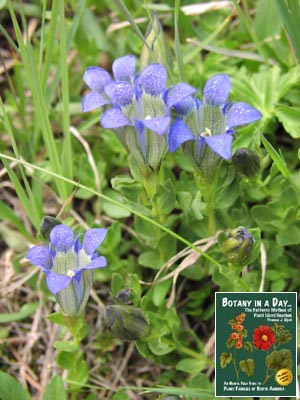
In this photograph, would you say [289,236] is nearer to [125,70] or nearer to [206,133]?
[206,133]

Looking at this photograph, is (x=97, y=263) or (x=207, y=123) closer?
(x=97, y=263)

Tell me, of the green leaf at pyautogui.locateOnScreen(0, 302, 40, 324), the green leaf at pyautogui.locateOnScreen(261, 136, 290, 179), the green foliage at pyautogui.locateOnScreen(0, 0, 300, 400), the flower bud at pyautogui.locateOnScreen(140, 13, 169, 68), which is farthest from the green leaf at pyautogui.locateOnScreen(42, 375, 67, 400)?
the flower bud at pyautogui.locateOnScreen(140, 13, 169, 68)

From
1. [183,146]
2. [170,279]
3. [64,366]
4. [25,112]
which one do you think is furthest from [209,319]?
[25,112]

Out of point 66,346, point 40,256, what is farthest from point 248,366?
point 40,256

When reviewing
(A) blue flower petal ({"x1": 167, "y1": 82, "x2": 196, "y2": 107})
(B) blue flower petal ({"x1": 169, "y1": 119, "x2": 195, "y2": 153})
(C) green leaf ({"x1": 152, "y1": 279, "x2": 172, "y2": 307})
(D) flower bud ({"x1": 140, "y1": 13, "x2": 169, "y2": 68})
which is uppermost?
(D) flower bud ({"x1": 140, "y1": 13, "x2": 169, "y2": 68})

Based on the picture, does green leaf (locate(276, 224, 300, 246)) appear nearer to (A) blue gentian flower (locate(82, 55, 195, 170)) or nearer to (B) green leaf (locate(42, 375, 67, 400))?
(A) blue gentian flower (locate(82, 55, 195, 170))
